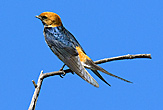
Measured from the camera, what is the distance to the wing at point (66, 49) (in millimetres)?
4272

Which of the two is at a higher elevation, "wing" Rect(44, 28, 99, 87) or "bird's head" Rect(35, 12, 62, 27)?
"bird's head" Rect(35, 12, 62, 27)

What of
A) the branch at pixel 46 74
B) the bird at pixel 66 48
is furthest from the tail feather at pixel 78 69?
the branch at pixel 46 74

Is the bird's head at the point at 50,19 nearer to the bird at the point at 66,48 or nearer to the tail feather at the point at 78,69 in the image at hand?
the bird at the point at 66,48

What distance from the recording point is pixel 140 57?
4133 mm

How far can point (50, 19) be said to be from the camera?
4750 millimetres

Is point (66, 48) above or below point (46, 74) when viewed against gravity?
above

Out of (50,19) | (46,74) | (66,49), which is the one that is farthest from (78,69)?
(50,19)

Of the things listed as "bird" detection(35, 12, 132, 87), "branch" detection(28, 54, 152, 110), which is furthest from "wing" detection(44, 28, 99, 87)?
"branch" detection(28, 54, 152, 110)

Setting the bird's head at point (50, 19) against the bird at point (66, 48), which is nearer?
the bird at point (66, 48)

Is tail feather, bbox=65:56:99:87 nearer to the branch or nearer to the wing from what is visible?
the wing

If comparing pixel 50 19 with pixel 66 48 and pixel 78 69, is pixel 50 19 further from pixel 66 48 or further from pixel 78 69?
pixel 78 69

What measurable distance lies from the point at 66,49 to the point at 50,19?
1.75 feet

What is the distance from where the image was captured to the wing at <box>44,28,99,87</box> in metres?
4.27

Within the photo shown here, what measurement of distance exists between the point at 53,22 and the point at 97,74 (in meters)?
0.93
